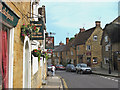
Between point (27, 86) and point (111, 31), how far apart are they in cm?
2757

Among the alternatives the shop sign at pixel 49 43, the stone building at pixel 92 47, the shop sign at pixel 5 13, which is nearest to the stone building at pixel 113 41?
the stone building at pixel 92 47

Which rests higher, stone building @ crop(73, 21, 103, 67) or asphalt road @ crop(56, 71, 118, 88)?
stone building @ crop(73, 21, 103, 67)

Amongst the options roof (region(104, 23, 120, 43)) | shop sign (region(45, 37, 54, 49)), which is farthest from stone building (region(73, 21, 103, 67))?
shop sign (region(45, 37, 54, 49))

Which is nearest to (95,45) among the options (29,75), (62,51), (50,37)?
(62,51)

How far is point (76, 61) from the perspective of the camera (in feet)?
151

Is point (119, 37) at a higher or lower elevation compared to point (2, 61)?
higher

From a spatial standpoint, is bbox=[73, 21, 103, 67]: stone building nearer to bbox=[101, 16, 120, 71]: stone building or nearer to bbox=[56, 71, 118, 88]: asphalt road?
bbox=[101, 16, 120, 71]: stone building

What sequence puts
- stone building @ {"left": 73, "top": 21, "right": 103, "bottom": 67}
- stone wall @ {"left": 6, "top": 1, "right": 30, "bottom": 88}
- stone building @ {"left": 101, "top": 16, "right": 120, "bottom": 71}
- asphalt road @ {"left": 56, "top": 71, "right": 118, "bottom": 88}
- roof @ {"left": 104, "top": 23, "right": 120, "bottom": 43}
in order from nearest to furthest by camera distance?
stone wall @ {"left": 6, "top": 1, "right": 30, "bottom": 88}, asphalt road @ {"left": 56, "top": 71, "right": 118, "bottom": 88}, stone building @ {"left": 101, "top": 16, "right": 120, "bottom": 71}, roof @ {"left": 104, "top": 23, "right": 120, "bottom": 43}, stone building @ {"left": 73, "top": 21, "right": 103, "bottom": 67}

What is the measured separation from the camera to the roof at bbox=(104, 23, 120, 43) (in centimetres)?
2937

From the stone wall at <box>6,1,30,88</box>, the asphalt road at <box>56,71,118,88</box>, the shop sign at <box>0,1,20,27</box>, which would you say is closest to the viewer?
the shop sign at <box>0,1,20,27</box>

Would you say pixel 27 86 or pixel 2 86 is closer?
pixel 2 86

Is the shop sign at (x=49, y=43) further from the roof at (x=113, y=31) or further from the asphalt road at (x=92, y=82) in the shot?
the roof at (x=113, y=31)

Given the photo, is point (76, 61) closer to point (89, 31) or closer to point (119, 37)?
point (89, 31)

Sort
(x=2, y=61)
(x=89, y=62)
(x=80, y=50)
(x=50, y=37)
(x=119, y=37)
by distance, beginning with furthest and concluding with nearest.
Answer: (x=80, y=50) → (x=89, y=62) → (x=119, y=37) → (x=50, y=37) → (x=2, y=61)
